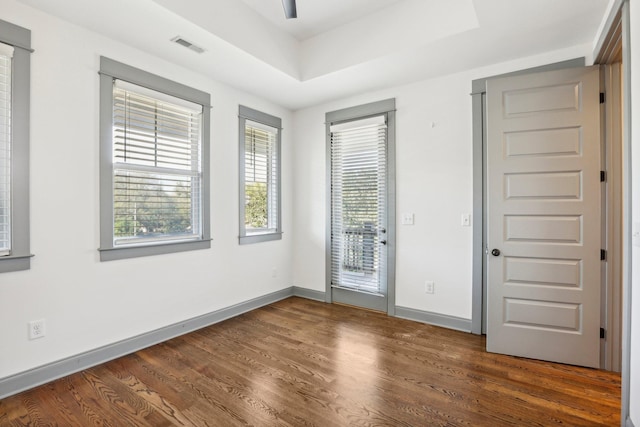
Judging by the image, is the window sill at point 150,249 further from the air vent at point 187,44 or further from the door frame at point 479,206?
the door frame at point 479,206

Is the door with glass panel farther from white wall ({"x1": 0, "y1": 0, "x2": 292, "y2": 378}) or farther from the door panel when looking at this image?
white wall ({"x1": 0, "y1": 0, "x2": 292, "y2": 378})

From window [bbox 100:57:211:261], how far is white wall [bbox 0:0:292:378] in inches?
3.1

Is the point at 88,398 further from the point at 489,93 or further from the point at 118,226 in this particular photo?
the point at 489,93

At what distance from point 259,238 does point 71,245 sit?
1929 millimetres

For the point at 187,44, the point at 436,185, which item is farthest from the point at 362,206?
the point at 187,44

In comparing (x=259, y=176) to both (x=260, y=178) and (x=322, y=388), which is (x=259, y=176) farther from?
(x=322, y=388)

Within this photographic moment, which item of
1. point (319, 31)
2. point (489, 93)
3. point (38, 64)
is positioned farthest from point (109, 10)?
point (489, 93)

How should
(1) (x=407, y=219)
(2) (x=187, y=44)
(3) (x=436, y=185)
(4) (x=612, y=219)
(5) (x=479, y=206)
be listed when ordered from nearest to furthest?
(4) (x=612, y=219), (2) (x=187, y=44), (5) (x=479, y=206), (3) (x=436, y=185), (1) (x=407, y=219)

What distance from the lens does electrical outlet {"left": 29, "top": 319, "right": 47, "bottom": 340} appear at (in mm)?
2182

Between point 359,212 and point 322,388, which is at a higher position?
point 359,212

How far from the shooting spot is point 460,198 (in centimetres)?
322

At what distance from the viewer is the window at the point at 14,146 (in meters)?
2.08

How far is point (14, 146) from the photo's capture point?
2102 mm
